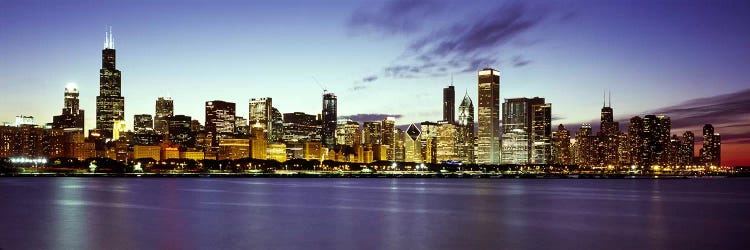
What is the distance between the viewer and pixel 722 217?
58562mm

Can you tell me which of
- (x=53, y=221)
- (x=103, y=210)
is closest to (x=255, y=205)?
(x=103, y=210)

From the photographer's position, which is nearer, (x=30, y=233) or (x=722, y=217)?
(x=30, y=233)

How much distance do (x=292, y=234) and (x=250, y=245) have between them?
199 inches

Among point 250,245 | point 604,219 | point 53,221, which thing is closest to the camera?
point 250,245

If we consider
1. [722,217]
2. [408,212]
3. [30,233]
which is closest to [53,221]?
[30,233]

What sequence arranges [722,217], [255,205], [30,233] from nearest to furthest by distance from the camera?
[30,233]
[722,217]
[255,205]

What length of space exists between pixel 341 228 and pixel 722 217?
3255 cm

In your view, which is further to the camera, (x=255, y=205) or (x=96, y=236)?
(x=255, y=205)

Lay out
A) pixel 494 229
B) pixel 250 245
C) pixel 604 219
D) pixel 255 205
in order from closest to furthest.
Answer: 1. pixel 250 245
2. pixel 494 229
3. pixel 604 219
4. pixel 255 205

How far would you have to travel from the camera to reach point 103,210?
6053 centimetres

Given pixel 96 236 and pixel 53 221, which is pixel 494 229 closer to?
pixel 96 236

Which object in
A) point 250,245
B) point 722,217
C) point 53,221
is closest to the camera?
point 250,245

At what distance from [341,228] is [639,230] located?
1877 centimetres

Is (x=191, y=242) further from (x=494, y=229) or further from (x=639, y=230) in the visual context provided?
(x=639, y=230)
